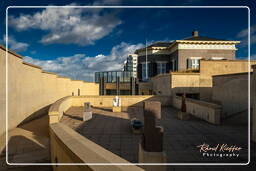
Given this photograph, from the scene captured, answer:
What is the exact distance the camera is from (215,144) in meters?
7.07

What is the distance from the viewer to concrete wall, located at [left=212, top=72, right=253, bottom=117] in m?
11.7

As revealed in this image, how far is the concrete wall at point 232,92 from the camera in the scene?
11.7 metres

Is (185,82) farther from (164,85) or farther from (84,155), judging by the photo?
(84,155)

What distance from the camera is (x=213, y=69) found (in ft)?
63.3

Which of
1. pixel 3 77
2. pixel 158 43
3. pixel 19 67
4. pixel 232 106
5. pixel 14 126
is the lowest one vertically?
pixel 14 126

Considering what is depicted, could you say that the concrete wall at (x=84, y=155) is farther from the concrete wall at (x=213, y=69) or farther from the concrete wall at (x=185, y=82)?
the concrete wall at (x=213, y=69)

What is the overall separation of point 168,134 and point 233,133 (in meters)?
4.38

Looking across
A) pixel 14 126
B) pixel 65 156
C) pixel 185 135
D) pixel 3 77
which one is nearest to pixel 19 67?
pixel 3 77


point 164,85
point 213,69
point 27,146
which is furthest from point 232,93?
point 27,146

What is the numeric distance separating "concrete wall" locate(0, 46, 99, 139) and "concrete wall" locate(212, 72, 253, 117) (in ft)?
64.0

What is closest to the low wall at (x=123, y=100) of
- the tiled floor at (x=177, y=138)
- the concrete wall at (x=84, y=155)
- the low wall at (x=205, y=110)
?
the low wall at (x=205, y=110)

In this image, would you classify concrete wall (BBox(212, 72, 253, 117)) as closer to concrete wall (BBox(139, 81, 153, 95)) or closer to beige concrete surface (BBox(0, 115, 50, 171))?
beige concrete surface (BBox(0, 115, 50, 171))

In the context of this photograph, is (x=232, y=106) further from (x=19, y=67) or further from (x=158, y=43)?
(x=158, y=43)

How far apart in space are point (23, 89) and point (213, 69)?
2399 centimetres
